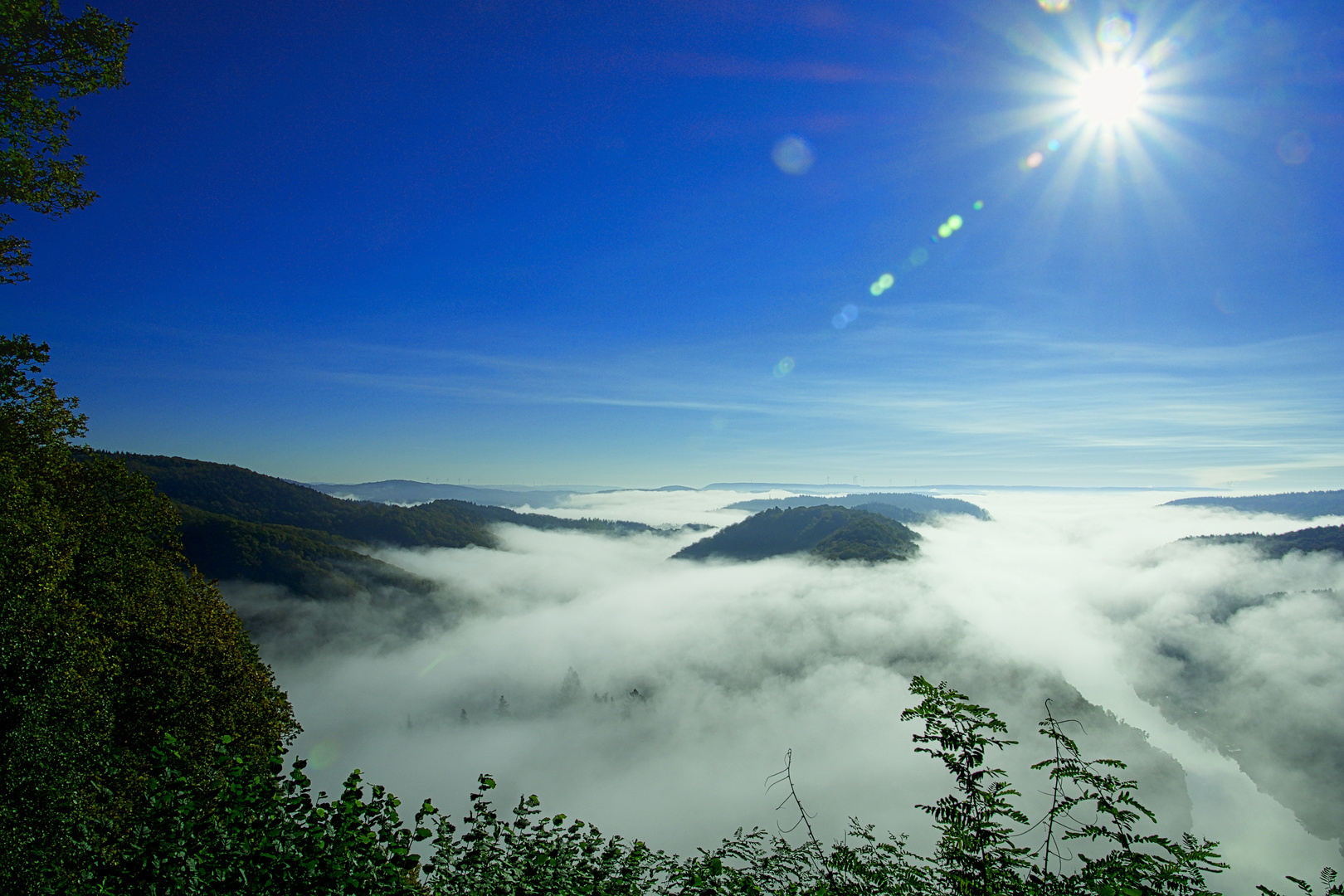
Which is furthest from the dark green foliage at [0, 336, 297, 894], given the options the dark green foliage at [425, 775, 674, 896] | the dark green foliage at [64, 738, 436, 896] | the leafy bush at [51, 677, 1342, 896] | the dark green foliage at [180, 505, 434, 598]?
the dark green foliage at [180, 505, 434, 598]

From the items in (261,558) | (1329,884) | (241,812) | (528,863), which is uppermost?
(1329,884)

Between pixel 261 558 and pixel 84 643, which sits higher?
pixel 84 643

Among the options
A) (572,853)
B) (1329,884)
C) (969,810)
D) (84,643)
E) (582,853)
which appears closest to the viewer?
(1329,884)

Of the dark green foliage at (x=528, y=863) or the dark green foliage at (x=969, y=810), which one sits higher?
the dark green foliage at (x=969, y=810)

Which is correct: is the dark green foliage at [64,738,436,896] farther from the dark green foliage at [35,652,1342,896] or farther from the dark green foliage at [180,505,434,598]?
the dark green foliage at [180,505,434,598]

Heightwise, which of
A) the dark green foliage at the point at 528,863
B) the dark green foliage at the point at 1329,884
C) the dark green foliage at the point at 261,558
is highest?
the dark green foliage at the point at 1329,884

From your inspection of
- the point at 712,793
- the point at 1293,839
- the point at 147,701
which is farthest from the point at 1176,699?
the point at 147,701

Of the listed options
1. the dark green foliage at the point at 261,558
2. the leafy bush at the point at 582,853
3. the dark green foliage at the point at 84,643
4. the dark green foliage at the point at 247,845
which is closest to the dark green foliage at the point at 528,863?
the leafy bush at the point at 582,853

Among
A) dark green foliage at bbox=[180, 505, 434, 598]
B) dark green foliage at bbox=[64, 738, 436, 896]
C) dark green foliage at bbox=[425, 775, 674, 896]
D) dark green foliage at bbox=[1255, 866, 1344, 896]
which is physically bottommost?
dark green foliage at bbox=[180, 505, 434, 598]

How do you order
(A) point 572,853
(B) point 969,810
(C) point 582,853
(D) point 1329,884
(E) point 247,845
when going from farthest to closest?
1. (C) point 582,853
2. (A) point 572,853
3. (E) point 247,845
4. (B) point 969,810
5. (D) point 1329,884

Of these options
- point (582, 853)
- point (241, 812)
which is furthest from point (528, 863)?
point (241, 812)

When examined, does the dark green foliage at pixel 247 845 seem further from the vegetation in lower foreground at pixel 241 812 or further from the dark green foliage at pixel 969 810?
the dark green foliage at pixel 969 810

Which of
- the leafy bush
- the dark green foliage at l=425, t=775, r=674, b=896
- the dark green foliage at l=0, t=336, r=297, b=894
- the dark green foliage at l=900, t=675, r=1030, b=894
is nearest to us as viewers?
the leafy bush

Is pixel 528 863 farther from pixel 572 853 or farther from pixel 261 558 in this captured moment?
pixel 261 558
